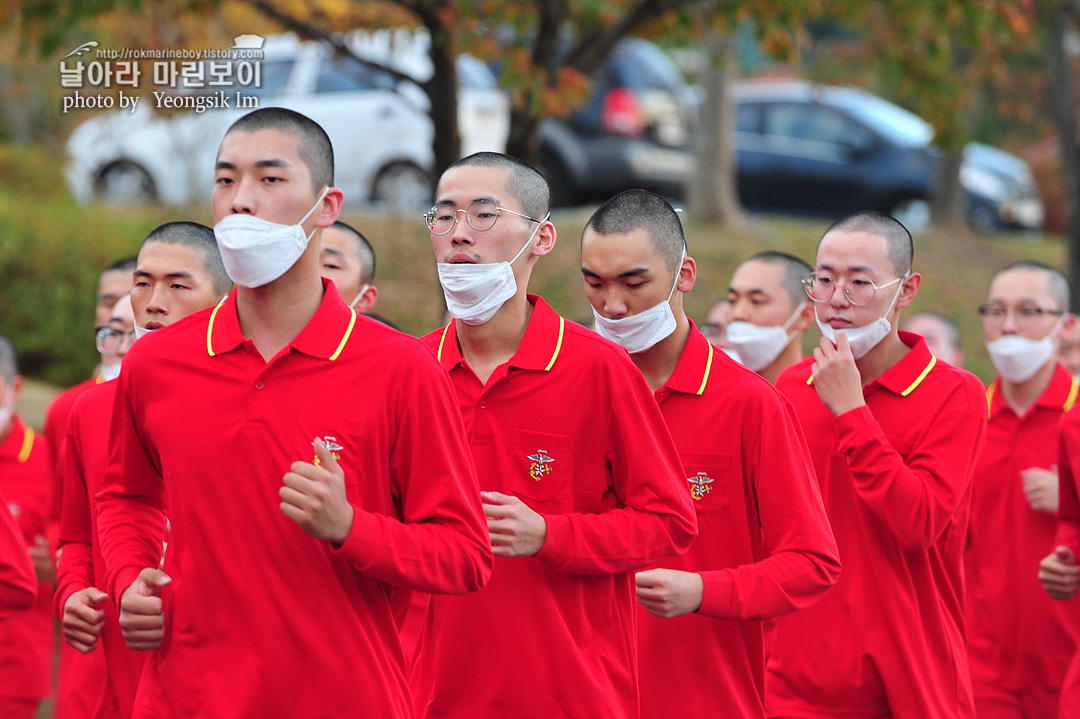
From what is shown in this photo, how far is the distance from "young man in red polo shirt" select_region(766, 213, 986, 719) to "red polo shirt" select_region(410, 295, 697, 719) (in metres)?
1.00

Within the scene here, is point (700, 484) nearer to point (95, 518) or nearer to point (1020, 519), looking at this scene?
point (95, 518)

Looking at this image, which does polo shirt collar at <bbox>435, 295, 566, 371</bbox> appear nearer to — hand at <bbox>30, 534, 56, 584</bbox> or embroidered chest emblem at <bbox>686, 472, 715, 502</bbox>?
embroidered chest emblem at <bbox>686, 472, 715, 502</bbox>

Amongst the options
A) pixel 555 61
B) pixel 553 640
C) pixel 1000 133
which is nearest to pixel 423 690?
pixel 553 640

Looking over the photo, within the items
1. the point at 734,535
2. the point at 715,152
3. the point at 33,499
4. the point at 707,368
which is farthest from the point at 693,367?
the point at 715,152

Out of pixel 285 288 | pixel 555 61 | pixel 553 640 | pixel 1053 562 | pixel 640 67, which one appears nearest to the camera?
pixel 285 288

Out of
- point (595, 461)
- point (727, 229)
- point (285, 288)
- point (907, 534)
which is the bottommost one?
point (907, 534)

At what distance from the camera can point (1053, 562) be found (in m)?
5.21

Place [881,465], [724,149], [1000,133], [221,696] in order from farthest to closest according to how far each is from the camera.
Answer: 1. [1000,133]
2. [724,149]
3. [881,465]
4. [221,696]

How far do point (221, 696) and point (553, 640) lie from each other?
3.19ft

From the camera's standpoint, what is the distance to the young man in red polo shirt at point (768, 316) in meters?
5.78

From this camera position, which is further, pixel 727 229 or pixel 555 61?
pixel 727 229

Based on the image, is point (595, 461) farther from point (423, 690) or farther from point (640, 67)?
point (640, 67)

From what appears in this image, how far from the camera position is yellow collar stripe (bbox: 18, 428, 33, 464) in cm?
657

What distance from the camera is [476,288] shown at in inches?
150
